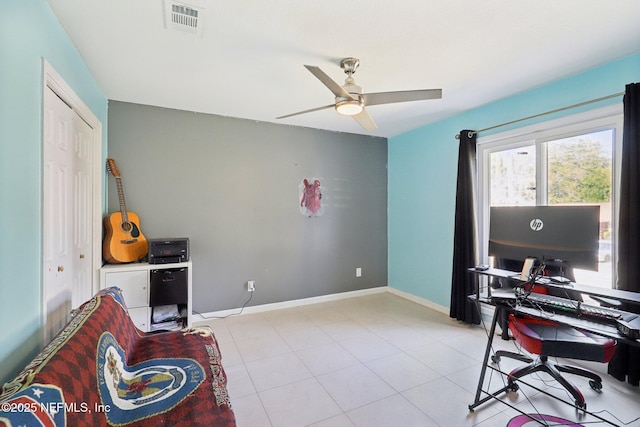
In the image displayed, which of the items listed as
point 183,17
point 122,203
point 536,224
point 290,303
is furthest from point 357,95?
point 290,303

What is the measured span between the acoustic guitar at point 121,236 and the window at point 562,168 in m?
3.75

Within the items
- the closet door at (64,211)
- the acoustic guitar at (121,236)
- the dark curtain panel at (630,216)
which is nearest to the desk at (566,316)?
the dark curtain panel at (630,216)

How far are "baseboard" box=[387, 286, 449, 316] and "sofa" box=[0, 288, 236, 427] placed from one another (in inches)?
113

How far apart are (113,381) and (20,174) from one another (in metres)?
1.05

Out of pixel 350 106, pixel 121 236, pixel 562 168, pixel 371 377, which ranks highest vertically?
pixel 350 106

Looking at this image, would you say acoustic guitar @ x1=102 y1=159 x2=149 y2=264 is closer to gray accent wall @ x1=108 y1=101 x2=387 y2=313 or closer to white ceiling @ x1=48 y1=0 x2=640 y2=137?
gray accent wall @ x1=108 y1=101 x2=387 y2=313

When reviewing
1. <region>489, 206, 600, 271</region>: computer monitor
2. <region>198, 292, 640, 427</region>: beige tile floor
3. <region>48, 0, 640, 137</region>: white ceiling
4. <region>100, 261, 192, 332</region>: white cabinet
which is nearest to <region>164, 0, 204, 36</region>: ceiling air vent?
<region>48, 0, 640, 137</region>: white ceiling

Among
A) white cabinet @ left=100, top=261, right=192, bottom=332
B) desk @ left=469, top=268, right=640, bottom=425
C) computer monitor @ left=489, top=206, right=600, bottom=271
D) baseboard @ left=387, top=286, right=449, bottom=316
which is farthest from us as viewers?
baseboard @ left=387, top=286, right=449, bottom=316

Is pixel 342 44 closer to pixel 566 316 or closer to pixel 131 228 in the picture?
pixel 566 316

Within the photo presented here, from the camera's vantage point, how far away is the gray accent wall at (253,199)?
3174 mm

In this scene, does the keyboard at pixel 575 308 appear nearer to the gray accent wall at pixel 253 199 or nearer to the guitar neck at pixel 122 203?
the gray accent wall at pixel 253 199

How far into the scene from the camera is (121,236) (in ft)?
9.32

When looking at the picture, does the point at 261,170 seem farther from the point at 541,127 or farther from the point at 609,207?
the point at 609,207

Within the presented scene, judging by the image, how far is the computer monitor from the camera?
1.58 m
